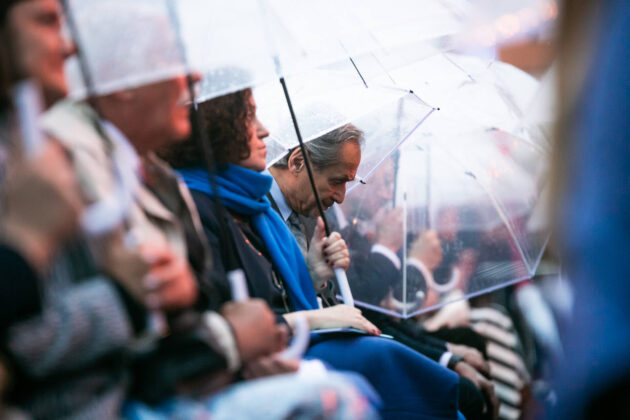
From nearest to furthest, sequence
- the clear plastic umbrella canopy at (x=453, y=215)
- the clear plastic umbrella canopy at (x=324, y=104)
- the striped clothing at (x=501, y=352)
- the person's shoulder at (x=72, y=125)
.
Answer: the person's shoulder at (x=72, y=125), the clear plastic umbrella canopy at (x=324, y=104), the clear plastic umbrella canopy at (x=453, y=215), the striped clothing at (x=501, y=352)

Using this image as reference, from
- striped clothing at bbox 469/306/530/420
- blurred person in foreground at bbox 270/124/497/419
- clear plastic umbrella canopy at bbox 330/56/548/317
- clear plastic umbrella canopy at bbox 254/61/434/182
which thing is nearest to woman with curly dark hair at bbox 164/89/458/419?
blurred person in foreground at bbox 270/124/497/419

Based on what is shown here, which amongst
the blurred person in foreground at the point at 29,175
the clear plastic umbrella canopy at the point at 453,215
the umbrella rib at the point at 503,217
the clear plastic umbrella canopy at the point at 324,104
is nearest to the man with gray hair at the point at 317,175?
the clear plastic umbrella canopy at the point at 324,104

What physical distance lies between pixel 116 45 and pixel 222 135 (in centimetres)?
116

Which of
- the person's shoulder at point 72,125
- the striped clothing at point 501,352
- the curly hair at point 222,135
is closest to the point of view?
the person's shoulder at point 72,125

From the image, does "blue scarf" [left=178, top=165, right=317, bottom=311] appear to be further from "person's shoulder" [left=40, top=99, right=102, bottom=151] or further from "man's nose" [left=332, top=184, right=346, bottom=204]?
"person's shoulder" [left=40, top=99, right=102, bottom=151]

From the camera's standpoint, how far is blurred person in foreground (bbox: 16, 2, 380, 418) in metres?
1.50

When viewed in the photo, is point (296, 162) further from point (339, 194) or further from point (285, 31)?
point (285, 31)

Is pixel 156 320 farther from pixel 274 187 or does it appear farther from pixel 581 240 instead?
pixel 274 187

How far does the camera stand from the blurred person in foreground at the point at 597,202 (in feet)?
4.79

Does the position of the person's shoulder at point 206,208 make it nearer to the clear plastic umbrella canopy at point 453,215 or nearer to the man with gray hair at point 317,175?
the man with gray hair at point 317,175

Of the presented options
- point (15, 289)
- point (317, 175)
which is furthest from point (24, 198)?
point (317, 175)

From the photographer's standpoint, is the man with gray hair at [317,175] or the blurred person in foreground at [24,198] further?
the man with gray hair at [317,175]

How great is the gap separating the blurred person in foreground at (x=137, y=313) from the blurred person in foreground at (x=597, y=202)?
574 millimetres

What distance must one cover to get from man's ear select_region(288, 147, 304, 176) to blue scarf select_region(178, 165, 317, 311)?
675 millimetres
